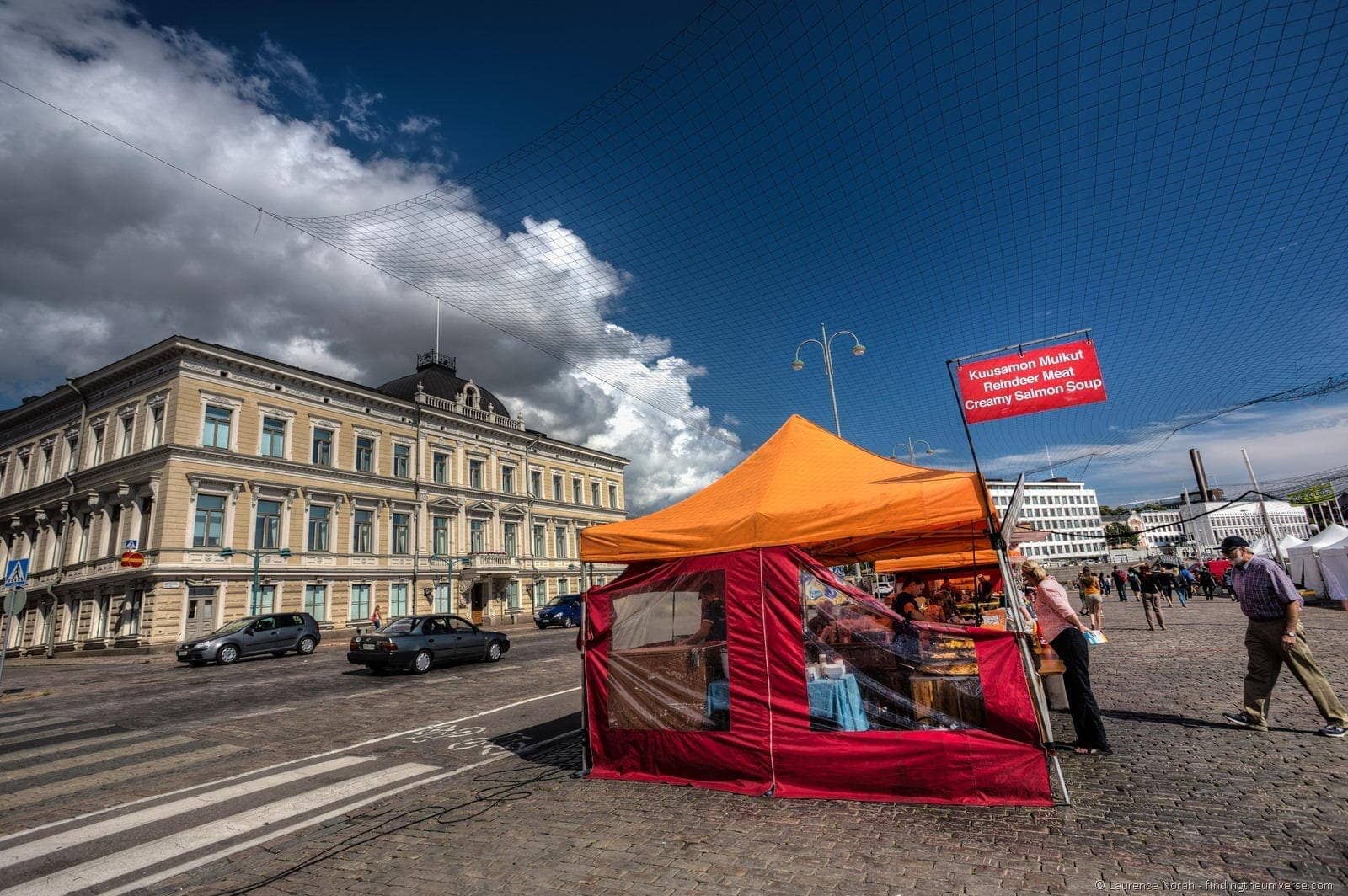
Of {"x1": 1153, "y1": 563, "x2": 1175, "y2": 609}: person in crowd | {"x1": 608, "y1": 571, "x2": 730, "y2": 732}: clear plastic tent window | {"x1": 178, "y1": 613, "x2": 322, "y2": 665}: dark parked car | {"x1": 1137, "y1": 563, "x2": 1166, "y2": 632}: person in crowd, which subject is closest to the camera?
{"x1": 608, "y1": 571, "x2": 730, "y2": 732}: clear plastic tent window

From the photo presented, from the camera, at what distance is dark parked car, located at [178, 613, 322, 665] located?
1983 cm

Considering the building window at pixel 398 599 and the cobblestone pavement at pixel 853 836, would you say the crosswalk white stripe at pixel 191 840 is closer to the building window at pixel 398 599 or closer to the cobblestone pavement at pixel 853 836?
the cobblestone pavement at pixel 853 836

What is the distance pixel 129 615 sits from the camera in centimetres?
2809

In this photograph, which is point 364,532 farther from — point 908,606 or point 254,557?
point 908,606

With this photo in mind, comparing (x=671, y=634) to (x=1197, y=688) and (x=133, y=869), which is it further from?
(x=1197, y=688)

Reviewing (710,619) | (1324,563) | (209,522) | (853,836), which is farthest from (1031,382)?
(209,522)

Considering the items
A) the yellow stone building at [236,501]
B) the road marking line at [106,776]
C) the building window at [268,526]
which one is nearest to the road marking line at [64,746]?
the road marking line at [106,776]

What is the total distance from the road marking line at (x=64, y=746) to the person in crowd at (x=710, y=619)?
28.5 ft

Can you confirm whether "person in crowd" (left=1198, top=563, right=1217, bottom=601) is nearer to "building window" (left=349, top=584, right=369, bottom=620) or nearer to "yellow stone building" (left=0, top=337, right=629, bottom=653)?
"yellow stone building" (left=0, top=337, right=629, bottom=653)

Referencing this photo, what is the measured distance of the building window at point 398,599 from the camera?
37.1m

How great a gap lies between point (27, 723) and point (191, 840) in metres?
9.22

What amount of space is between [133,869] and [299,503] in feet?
109

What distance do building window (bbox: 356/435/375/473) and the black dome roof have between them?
184 inches

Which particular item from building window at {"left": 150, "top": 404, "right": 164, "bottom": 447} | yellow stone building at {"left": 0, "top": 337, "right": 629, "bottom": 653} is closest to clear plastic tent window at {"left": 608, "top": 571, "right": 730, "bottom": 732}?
yellow stone building at {"left": 0, "top": 337, "right": 629, "bottom": 653}
